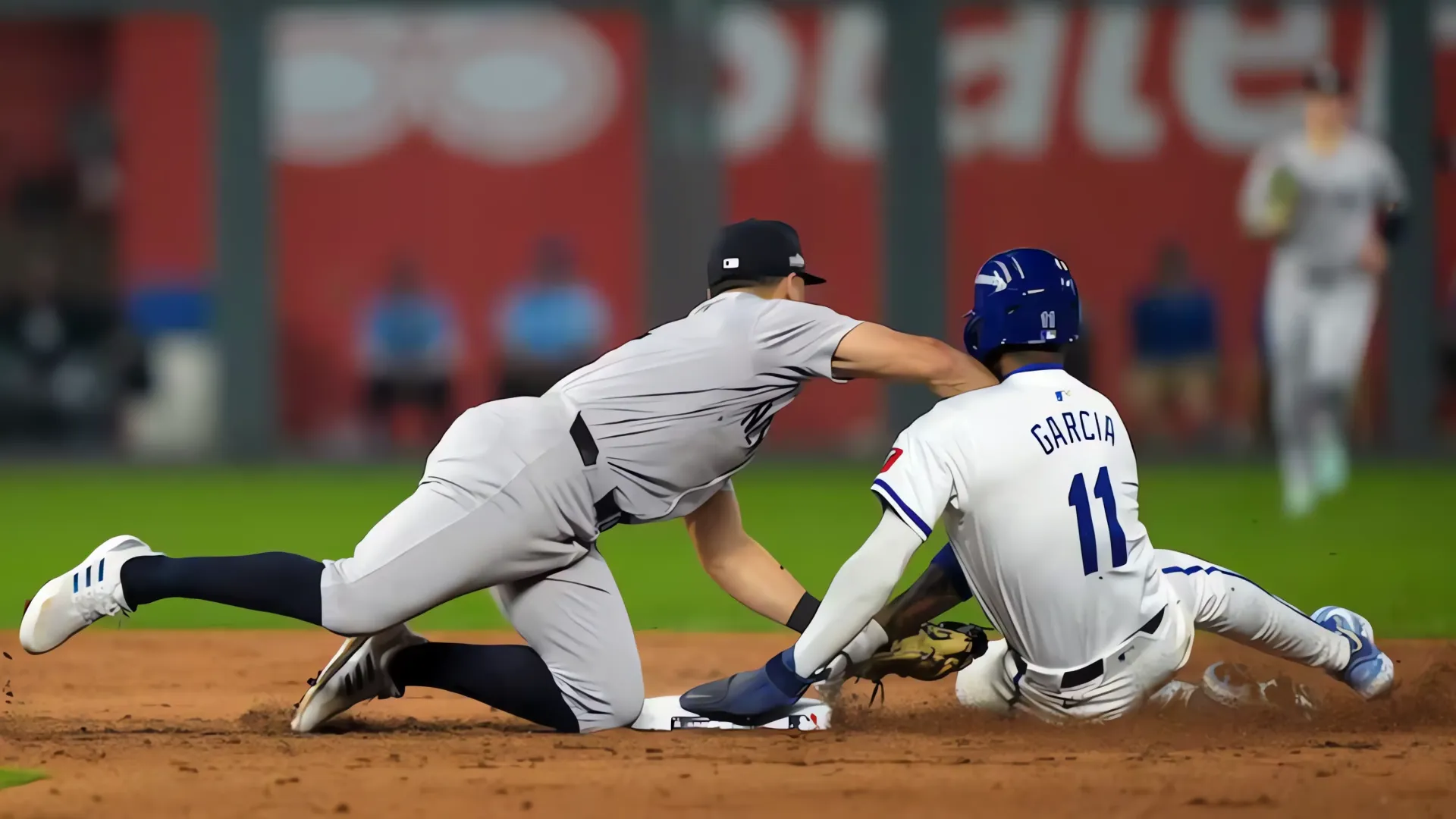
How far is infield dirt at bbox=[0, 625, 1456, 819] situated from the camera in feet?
13.5

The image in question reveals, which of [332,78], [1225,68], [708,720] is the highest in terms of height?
[332,78]

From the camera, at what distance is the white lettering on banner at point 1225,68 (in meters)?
18.4

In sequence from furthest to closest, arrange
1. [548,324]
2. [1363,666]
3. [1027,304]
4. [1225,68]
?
[1225,68]
[548,324]
[1363,666]
[1027,304]

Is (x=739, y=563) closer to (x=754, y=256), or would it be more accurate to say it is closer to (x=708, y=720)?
(x=708, y=720)

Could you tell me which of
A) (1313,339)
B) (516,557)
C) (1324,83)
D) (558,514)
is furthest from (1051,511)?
(1324,83)

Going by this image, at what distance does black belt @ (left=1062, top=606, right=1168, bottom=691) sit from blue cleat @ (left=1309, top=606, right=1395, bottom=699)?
25.1 inches

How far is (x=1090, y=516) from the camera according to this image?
480cm

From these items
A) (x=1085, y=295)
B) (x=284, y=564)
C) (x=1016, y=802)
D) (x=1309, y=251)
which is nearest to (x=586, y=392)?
(x=284, y=564)

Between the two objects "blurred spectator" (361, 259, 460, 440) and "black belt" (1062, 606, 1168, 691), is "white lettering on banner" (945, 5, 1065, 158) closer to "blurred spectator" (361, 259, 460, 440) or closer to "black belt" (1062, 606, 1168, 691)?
"blurred spectator" (361, 259, 460, 440)

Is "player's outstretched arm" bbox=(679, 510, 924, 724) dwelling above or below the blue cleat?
above

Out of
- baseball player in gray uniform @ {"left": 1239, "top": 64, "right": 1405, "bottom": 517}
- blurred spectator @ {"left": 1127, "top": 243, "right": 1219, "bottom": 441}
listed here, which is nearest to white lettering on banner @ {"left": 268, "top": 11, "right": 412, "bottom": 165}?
blurred spectator @ {"left": 1127, "top": 243, "right": 1219, "bottom": 441}

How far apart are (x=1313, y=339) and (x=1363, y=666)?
6708 mm

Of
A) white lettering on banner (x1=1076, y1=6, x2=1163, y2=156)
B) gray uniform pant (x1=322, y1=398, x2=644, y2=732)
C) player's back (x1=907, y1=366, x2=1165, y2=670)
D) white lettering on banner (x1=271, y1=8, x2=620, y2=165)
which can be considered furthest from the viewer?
white lettering on banner (x1=271, y1=8, x2=620, y2=165)

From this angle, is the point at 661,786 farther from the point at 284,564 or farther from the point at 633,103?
the point at 633,103
